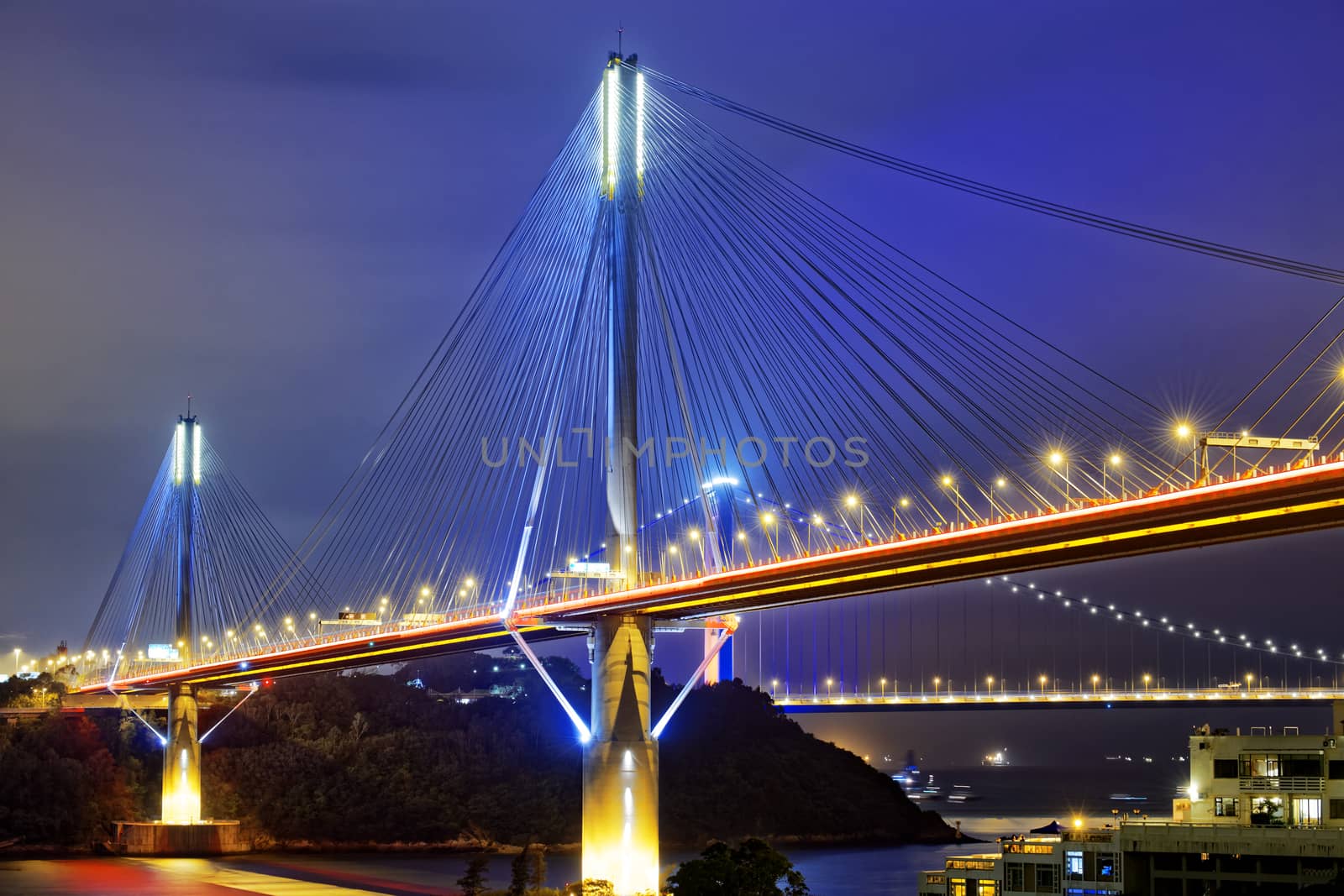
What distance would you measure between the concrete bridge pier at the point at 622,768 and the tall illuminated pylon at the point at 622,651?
21mm

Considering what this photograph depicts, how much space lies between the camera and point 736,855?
36.2 m

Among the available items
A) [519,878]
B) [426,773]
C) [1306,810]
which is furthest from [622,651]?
[426,773]

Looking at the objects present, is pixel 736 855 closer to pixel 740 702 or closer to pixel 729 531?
pixel 729 531

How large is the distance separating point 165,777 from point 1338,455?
60.9m

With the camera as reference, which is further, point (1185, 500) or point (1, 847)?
point (1, 847)

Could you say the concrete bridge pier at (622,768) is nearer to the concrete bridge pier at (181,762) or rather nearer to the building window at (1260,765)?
the building window at (1260,765)

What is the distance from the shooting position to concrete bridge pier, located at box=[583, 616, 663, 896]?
38.9 m

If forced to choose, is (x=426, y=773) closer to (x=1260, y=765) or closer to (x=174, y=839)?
(x=174, y=839)

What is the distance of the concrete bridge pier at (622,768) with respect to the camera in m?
38.9

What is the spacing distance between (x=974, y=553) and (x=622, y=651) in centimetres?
1190

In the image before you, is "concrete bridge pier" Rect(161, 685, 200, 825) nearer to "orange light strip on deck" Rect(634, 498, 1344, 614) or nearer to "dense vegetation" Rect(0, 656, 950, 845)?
"dense vegetation" Rect(0, 656, 950, 845)

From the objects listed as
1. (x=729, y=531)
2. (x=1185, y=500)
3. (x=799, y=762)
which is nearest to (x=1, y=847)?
(x=729, y=531)

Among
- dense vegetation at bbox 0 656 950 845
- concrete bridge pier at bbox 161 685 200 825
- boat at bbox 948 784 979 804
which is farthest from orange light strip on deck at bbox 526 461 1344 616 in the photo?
boat at bbox 948 784 979 804

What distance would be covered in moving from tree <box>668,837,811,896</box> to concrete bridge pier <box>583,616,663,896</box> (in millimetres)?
2376
